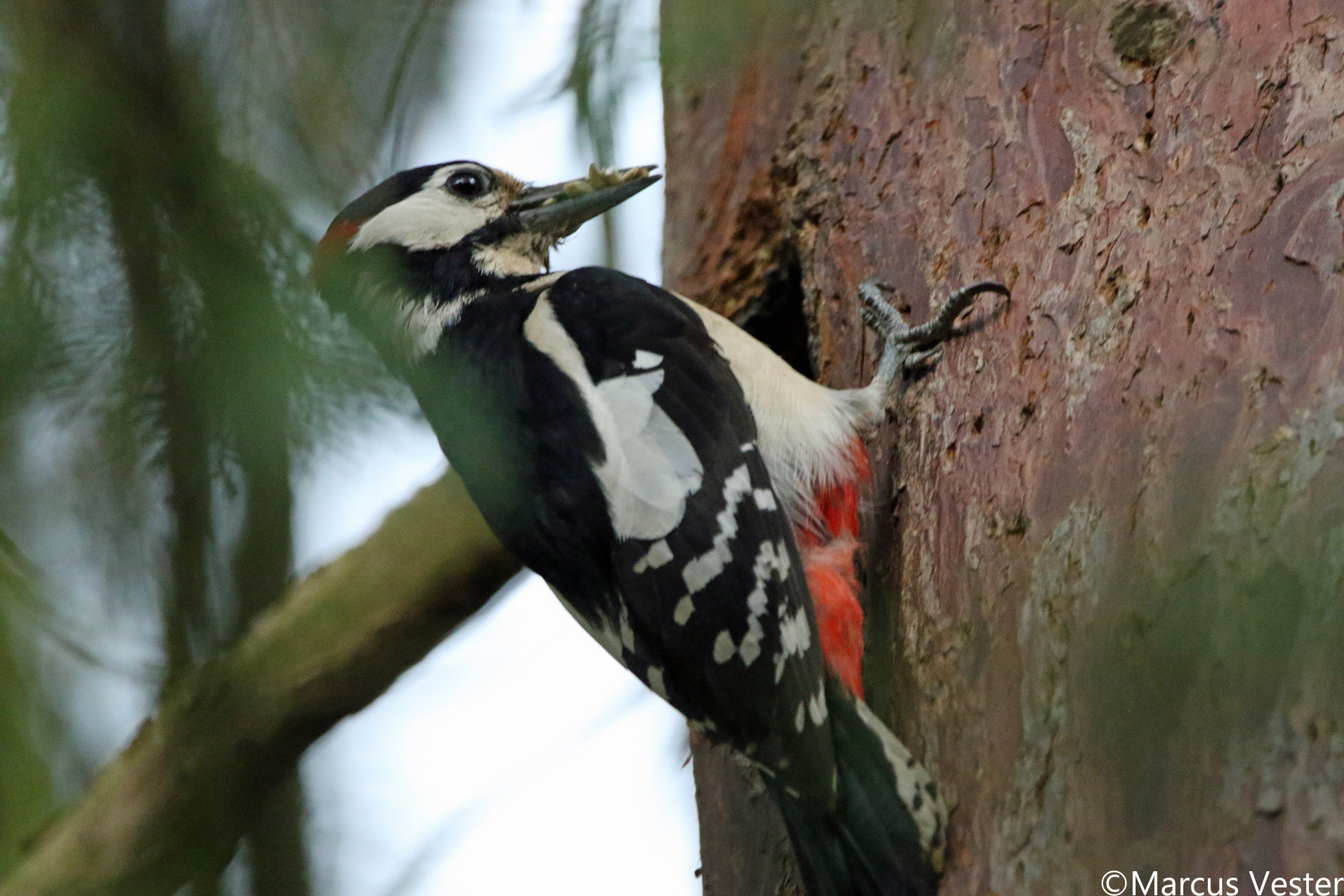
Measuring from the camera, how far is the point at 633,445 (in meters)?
2.14

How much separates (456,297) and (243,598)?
49.6 inches

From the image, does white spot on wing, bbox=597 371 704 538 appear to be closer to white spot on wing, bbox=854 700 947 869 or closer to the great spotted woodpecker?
the great spotted woodpecker

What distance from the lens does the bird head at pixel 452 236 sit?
7.84 ft

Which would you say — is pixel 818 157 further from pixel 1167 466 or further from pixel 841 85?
pixel 1167 466

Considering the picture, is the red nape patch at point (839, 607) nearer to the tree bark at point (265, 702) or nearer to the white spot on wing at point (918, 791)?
the white spot on wing at point (918, 791)

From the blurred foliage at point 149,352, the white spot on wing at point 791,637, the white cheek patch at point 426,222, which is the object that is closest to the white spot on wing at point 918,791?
the white spot on wing at point 791,637

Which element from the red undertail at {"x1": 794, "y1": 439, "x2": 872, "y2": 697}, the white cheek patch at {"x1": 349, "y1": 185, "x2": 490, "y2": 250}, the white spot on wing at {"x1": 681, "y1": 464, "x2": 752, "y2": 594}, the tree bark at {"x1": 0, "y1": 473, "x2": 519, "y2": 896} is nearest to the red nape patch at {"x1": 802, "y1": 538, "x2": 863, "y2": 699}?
the red undertail at {"x1": 794, "y1": 439, "x2": 872, "y2": 697}

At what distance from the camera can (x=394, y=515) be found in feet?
9.05

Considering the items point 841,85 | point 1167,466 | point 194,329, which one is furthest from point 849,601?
point 194,329

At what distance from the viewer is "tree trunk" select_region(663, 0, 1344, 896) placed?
1204 mm

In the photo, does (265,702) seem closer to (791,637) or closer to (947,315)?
(791,637)

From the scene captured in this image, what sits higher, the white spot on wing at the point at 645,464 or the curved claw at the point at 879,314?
the curved claw at the point at 879,314

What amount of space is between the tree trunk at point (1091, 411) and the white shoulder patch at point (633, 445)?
395mm

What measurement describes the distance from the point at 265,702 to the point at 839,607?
1.09 m
